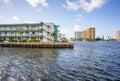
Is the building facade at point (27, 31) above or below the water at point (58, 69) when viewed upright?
above

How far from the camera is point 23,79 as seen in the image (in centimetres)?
1639

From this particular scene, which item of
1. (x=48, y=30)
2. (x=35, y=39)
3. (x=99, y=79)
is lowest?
(x=99, y=79)

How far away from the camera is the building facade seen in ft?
270

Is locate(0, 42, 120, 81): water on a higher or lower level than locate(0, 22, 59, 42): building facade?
lower

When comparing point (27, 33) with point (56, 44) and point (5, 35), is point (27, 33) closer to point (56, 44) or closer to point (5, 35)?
point (5, 35)

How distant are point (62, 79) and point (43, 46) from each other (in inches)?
2120

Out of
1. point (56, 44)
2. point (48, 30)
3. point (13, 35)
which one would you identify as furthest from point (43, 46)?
point (13, 35)

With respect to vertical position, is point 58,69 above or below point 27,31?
below

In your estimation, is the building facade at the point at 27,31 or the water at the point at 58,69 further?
the building facade at the point at 27,31

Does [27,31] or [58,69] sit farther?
[27,31]

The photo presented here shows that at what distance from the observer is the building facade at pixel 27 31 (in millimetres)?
82250

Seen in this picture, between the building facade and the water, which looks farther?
the building facade

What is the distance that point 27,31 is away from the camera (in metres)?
84.6

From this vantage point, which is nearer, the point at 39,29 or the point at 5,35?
the point at 39,29
